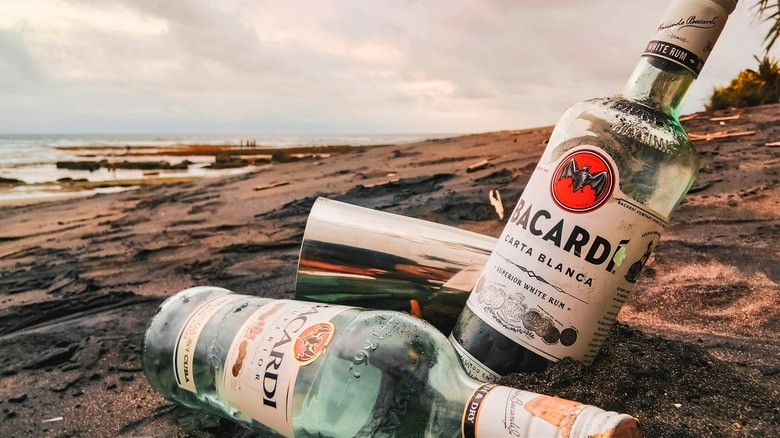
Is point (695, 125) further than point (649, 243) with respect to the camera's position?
Yes

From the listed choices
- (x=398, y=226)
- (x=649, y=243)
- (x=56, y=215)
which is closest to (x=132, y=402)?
(x=398, y=226)

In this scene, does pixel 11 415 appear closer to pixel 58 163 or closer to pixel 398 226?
pixel 398 226

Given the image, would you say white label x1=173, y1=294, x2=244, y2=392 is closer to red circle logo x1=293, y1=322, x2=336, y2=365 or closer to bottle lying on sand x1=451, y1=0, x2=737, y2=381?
red circle logo x1=293, y1=322, x2=336, y2=365

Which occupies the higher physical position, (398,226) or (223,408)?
(398,226)

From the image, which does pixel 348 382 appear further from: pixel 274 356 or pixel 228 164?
pixel 228 164

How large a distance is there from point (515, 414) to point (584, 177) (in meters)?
0.67

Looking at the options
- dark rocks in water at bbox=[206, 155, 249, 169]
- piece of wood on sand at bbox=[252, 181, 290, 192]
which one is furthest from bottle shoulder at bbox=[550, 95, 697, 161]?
dark rocks in water at bbox=[206, 155, 249, 169]

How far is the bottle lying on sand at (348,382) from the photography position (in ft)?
3.38

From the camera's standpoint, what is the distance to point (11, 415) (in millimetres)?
1923

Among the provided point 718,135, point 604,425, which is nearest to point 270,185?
point 718,135

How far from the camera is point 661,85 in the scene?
1.50 metres

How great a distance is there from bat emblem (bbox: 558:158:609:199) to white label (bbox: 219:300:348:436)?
0.67 meters

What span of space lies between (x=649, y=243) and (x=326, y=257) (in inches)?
42.2

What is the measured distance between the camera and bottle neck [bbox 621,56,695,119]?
4.88 feet
